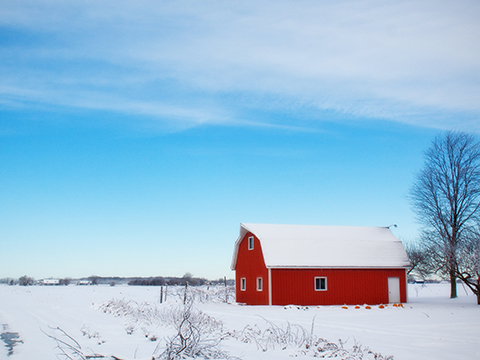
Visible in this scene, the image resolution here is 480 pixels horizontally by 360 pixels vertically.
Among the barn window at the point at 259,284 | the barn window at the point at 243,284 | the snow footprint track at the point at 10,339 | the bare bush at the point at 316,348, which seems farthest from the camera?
the barn window at the point at 243,284

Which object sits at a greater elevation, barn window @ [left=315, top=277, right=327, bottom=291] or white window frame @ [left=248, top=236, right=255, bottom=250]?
white window frame @ [left=248, top=236, right=255, bottom=250]

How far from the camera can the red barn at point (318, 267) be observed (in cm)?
2850

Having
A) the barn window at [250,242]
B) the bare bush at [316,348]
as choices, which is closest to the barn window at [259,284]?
the barn window at [250,242]

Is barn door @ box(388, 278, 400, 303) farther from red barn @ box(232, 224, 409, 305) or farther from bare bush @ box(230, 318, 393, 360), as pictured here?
bare bush @ box(230, 318, 393, 360)

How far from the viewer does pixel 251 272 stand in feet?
103

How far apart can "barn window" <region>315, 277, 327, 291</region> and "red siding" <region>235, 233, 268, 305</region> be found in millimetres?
3321

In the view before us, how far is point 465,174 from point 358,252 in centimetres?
997

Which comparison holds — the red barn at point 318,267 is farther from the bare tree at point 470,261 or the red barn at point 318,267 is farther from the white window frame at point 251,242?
the bare tree at point 470,261

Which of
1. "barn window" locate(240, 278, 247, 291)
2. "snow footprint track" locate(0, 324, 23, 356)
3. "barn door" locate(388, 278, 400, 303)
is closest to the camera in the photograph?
"snow footprint track" locate(0, 324, 23, 356)

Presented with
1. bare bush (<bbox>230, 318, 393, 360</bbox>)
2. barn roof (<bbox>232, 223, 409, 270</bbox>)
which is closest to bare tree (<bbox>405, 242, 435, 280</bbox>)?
barn roof (<bbox>232, 223, 409, 270</bbox>)

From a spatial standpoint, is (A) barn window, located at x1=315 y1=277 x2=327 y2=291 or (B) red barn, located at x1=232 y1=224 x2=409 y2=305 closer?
(B) red barn, located at x1=232 y1=224 x2=409 y2=305

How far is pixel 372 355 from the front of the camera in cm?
962

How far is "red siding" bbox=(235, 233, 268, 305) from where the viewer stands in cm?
2922

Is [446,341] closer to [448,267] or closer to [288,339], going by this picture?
[288,339]
